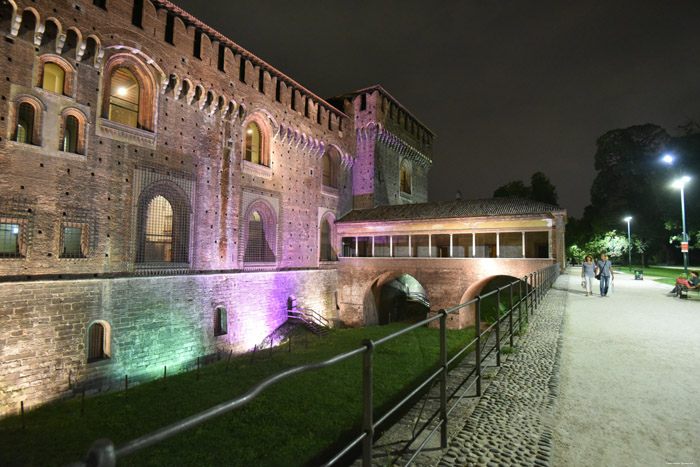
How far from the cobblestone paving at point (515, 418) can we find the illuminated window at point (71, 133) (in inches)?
537

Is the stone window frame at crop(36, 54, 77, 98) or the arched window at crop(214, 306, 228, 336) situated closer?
the stone window frame at crop(36, 54, 77, 98)

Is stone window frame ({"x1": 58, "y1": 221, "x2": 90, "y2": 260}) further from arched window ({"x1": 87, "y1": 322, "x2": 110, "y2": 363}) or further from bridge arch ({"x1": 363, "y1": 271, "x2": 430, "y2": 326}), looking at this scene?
bridge arch ({"x1": 363, "y1": 271, "x2": 430, "y2": 326})

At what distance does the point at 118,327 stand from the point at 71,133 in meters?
6.66

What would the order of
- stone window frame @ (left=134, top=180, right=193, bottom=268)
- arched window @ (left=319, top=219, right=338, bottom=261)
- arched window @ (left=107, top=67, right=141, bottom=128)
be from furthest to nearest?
arched window @ (left=319, top=219, right=338, bottom=261)
stone window frame @ (left=134, top=180, right=193, bottom=268)
arched window @ (left=107, top=67, right=141, bottom=128)

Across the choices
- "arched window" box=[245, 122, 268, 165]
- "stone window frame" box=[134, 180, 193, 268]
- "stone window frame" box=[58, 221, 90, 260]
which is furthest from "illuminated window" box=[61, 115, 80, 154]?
"arched window" box=[245, 122, 268, 165]

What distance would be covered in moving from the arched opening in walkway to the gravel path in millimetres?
17121

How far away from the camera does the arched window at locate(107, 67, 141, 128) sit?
43.2 feet

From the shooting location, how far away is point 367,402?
2150 mm

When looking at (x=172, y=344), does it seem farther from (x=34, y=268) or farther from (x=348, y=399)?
(x=348, y=399)

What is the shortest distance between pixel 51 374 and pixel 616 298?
17957 millimetres

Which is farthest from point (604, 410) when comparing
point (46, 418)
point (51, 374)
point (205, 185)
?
point (205, 185)

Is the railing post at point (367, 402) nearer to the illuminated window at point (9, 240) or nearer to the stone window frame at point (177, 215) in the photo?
the illuminated window at point (9, 240)

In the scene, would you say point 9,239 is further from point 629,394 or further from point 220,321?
Answer: point 629,394

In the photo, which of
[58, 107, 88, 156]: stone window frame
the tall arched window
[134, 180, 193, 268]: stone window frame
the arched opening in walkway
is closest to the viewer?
[58, 107, 88, 156]: stone window frame
